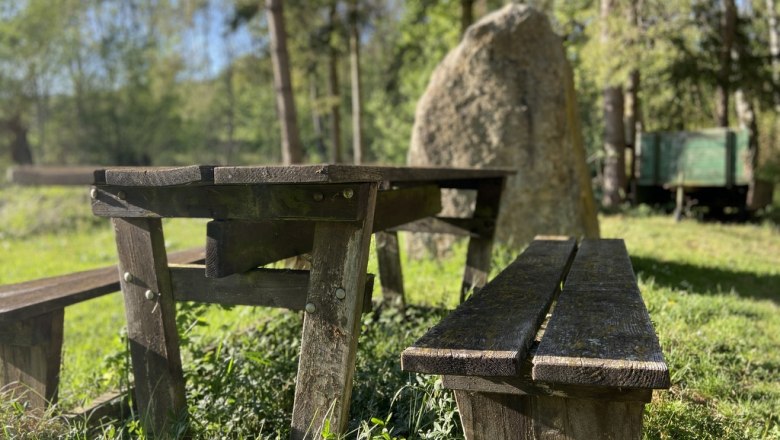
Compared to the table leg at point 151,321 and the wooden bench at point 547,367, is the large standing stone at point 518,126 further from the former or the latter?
the wooden bench at point 547,367

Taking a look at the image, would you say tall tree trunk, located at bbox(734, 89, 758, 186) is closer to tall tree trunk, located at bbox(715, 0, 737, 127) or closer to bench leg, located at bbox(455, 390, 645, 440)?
tall tree trunk, located at bbox(715, 0, 737, 127)

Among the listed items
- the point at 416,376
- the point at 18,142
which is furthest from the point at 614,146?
the point at 18,142

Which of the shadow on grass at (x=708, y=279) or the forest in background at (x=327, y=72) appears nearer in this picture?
the shadow on grass at (x=708, y=279)

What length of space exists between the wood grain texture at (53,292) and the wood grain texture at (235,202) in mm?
545

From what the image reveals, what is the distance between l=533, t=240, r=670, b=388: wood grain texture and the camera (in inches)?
55.4

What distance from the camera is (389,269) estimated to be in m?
4.30

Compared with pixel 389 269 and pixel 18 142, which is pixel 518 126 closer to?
pixel 389 269

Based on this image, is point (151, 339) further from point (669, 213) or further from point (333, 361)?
point (669, 213)

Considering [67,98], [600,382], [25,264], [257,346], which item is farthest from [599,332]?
[67,98]

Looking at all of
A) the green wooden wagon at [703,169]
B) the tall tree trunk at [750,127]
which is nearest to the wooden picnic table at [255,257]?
the green wooden wagon at [703,169]

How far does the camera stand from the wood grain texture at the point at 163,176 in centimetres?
181

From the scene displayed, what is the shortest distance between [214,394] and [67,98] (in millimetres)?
30794

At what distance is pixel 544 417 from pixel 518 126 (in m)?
5.12

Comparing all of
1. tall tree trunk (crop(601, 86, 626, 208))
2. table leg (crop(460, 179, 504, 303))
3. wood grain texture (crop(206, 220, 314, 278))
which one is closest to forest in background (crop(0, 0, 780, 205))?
tall tree trunk (crop(601, 86, 626, 208))
